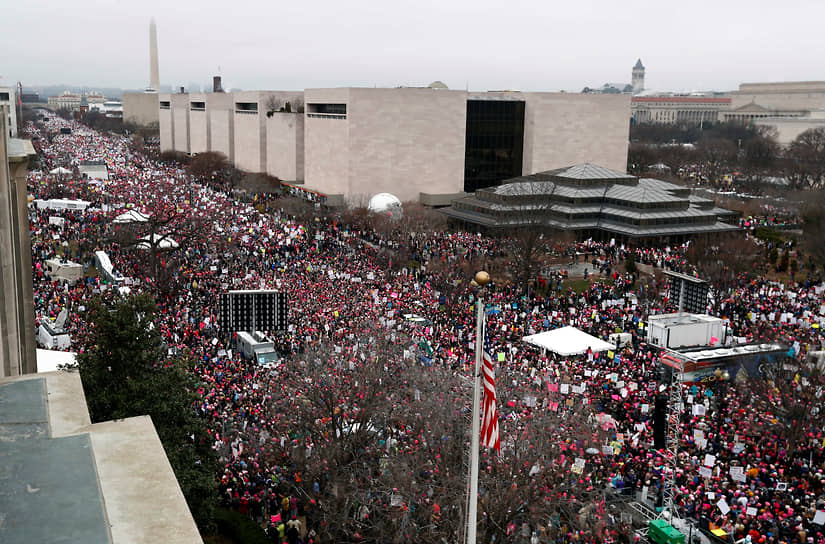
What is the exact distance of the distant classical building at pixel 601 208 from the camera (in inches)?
2229

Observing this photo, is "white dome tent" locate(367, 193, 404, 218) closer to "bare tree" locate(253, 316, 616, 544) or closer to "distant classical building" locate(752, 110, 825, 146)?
"bare tree" locate(253, 316, 616, 544)

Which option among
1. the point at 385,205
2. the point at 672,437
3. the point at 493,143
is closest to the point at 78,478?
the point at 672,437

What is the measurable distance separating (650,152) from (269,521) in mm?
103969

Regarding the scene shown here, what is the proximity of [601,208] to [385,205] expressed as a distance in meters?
18.0

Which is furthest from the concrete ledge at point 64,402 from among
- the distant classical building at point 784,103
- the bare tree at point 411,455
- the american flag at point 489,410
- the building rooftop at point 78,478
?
the distant classical building at point 784,103

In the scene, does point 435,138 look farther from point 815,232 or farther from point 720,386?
point 720,386

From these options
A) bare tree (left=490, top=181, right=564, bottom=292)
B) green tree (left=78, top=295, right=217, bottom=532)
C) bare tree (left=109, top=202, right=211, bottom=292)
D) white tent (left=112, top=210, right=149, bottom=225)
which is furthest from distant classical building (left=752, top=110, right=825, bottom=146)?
green tree (left=78, top=295, right=217, bottom=532)

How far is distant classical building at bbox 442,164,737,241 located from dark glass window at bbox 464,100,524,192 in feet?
40.3

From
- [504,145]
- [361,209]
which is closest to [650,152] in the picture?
[504,145]

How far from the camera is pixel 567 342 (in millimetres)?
29203

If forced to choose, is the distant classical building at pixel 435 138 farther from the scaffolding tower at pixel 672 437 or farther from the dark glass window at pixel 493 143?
the scaffolding tower at pixel 672 437

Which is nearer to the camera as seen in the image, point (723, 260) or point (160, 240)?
point (160, 240)

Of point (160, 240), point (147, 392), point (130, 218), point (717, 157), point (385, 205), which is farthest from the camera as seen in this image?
point (717, 157)

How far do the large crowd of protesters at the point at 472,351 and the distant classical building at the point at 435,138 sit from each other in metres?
14.8
